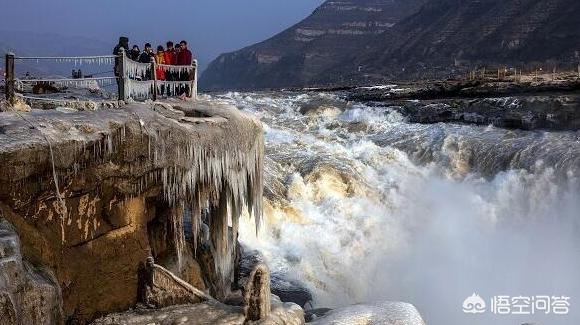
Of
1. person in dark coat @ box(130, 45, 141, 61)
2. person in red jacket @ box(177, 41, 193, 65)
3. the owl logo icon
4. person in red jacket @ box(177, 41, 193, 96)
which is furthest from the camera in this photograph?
the owl logo icon

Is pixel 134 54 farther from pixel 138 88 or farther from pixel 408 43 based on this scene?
pixel 408 43

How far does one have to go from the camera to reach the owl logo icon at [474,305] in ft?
46.0

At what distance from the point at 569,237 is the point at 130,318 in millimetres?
14277

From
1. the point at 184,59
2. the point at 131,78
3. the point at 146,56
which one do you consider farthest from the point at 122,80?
the point at 184,59

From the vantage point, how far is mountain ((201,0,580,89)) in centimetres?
7762

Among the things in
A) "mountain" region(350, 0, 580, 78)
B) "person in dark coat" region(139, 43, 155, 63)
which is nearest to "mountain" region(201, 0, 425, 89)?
"mountain" region(350, 0, 580, 78)

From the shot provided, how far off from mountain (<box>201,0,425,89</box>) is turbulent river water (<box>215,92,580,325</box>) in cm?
8919

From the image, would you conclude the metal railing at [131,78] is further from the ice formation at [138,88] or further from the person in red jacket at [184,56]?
the person in red jacket at [184,56]

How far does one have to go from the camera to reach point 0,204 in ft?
21.3

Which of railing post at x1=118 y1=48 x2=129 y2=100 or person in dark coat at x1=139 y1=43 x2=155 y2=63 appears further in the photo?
person in dark coat at x1=139 y1=43 x2=155 y2=63

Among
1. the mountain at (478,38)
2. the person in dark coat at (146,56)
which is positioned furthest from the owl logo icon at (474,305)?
the mountain at (478,38)

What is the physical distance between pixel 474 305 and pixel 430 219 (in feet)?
15.8

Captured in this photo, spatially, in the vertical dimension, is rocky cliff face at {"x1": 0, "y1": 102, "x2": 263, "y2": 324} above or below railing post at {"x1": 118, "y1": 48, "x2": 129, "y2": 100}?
below

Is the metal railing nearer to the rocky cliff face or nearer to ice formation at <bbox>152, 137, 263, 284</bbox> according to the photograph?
the rocky cliff face
